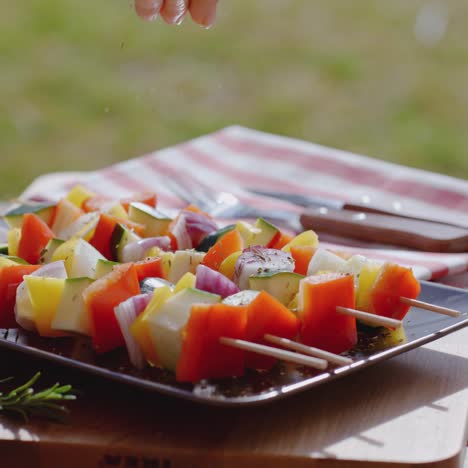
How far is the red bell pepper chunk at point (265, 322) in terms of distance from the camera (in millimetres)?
1537

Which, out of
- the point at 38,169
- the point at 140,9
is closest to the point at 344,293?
the point at 140,9

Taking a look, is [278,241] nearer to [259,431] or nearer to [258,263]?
[258,263]

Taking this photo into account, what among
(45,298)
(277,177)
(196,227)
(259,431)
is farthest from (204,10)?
(277,177)

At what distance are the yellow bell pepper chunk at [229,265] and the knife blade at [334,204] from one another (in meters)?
0.78

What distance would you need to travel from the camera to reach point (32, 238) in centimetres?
200

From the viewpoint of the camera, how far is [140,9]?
6.00ft

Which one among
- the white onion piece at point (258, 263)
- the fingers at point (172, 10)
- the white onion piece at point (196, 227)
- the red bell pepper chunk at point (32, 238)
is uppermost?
the fingers at point (172, 10)

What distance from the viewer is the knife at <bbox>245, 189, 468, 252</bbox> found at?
7.63 ft

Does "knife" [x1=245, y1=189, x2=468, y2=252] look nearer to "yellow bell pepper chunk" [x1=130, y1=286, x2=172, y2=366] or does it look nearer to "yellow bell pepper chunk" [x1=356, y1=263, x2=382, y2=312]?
"yellow bell pepper chunk" [x1=356, y1=263, x2=382, y2=312]

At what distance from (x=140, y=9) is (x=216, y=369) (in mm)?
727

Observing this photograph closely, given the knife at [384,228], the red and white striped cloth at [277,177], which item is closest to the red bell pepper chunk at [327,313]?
the knife at [384,228]

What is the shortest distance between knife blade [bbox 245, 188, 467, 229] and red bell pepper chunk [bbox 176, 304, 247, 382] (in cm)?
105

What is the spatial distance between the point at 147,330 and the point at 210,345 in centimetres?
11

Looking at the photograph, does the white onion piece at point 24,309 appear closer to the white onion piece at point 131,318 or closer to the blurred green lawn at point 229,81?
the white onion piece at point 131,318
